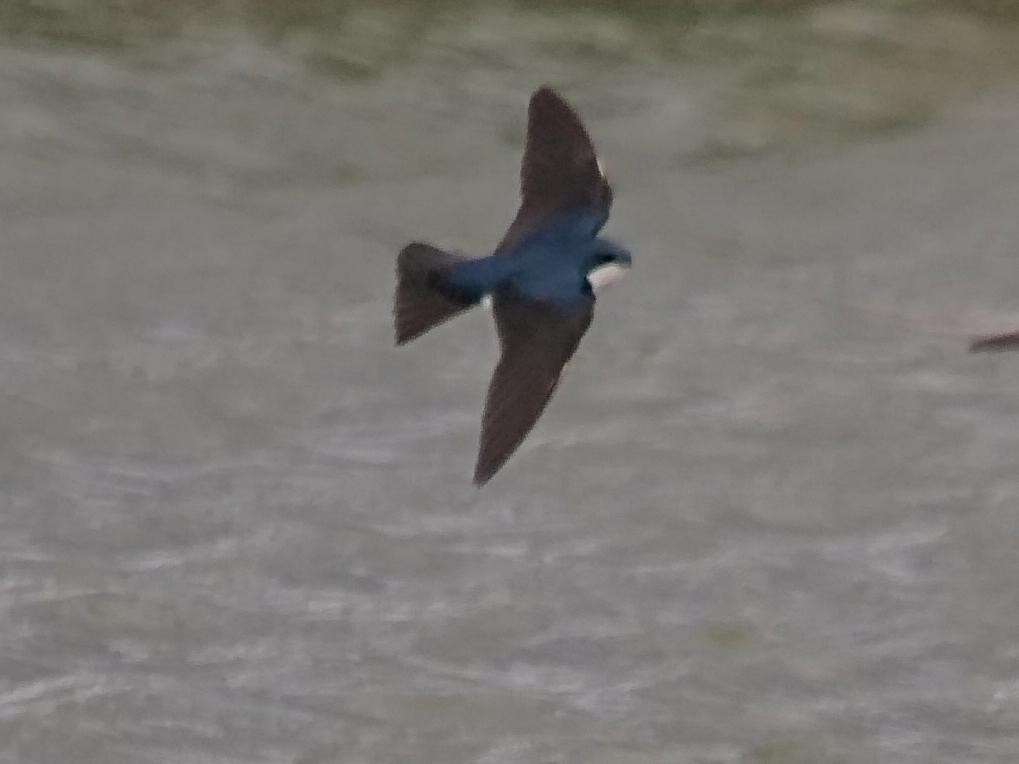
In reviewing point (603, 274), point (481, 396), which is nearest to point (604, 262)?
point (603, 274)

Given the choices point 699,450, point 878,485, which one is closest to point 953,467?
point 878,485

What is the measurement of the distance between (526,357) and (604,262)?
14 centimetres

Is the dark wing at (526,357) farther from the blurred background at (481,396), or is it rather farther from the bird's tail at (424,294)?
the blurred background at (481,396)

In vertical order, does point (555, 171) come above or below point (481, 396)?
above

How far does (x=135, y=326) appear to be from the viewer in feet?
12.3

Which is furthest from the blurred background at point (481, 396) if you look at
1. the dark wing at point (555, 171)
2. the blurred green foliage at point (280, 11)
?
the dark wing at point (555, 171)

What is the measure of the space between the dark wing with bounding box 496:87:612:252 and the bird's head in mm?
65

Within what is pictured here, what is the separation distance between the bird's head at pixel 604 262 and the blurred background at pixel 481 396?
78 centimetres

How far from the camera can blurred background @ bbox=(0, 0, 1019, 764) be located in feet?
9.32

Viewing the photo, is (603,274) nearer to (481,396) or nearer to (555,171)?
(555,171)

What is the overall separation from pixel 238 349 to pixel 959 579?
4.00 ft

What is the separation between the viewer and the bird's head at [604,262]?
2.12 m

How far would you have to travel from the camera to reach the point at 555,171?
2230 mm

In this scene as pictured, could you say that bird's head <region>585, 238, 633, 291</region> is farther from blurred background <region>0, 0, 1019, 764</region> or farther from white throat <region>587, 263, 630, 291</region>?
blurred background <region>0, 0, 1019, 764</region>
